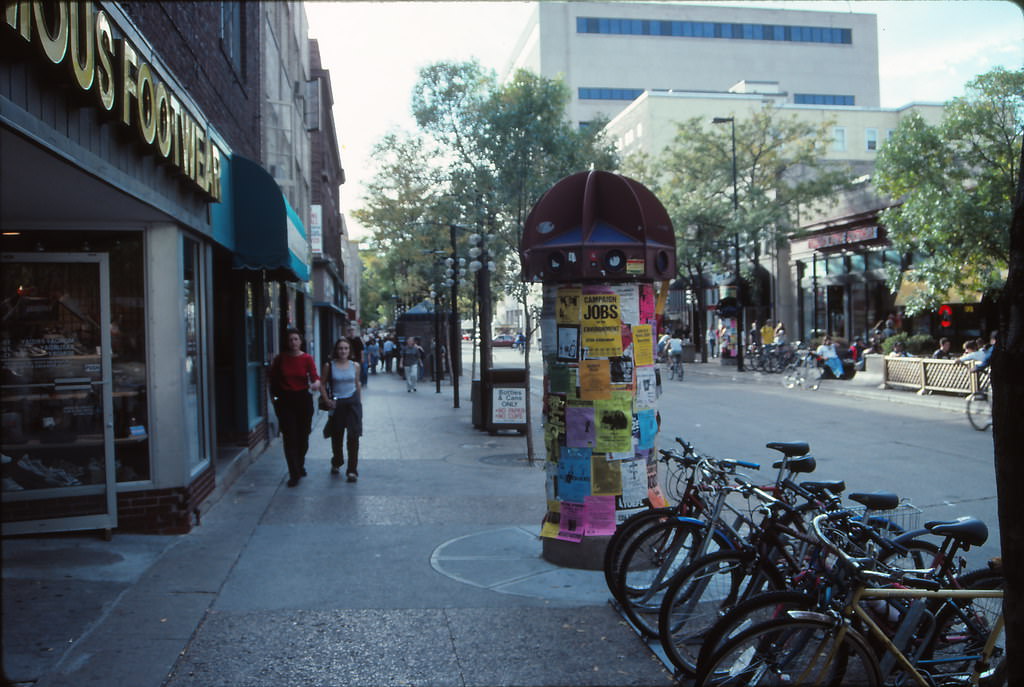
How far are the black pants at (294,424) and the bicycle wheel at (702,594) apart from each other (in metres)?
6.39

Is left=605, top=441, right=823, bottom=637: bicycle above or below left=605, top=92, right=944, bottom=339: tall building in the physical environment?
below

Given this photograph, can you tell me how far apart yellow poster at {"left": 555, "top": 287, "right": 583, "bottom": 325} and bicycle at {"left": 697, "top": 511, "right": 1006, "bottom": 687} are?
2.94m

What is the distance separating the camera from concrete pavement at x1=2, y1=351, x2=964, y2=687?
4.51m

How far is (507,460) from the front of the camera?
39.7 feet

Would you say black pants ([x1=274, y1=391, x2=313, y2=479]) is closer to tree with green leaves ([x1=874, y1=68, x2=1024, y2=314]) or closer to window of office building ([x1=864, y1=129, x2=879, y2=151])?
tree with green leaves ([x1=874, y1=68, x2=1024, y2=314])

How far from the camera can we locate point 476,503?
8.93 metres

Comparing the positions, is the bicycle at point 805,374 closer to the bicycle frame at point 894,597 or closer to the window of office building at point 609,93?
the bicycle frame at point 894,597

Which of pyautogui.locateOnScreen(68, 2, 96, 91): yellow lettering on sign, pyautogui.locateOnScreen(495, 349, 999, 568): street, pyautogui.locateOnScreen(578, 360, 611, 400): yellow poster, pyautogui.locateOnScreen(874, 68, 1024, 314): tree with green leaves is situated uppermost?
pyautogui.locateOnScreen(874, 68, 1024, 314): tree with green leaves

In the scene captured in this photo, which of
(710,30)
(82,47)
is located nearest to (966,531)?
(82,47)

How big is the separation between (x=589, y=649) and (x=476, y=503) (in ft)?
13.7

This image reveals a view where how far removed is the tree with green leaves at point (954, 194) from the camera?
16859mm

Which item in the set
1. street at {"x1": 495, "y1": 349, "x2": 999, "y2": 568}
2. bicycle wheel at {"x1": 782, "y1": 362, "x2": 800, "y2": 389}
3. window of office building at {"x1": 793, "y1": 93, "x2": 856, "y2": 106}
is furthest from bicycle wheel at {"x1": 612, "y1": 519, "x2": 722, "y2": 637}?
window of office building at {"x1": 793, "y1": 93, "x2": 856, "y2": 106}

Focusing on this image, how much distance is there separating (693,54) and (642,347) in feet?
247

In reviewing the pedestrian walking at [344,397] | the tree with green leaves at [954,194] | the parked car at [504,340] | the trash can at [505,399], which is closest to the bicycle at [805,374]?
the tree with green leaves at [954,194]
